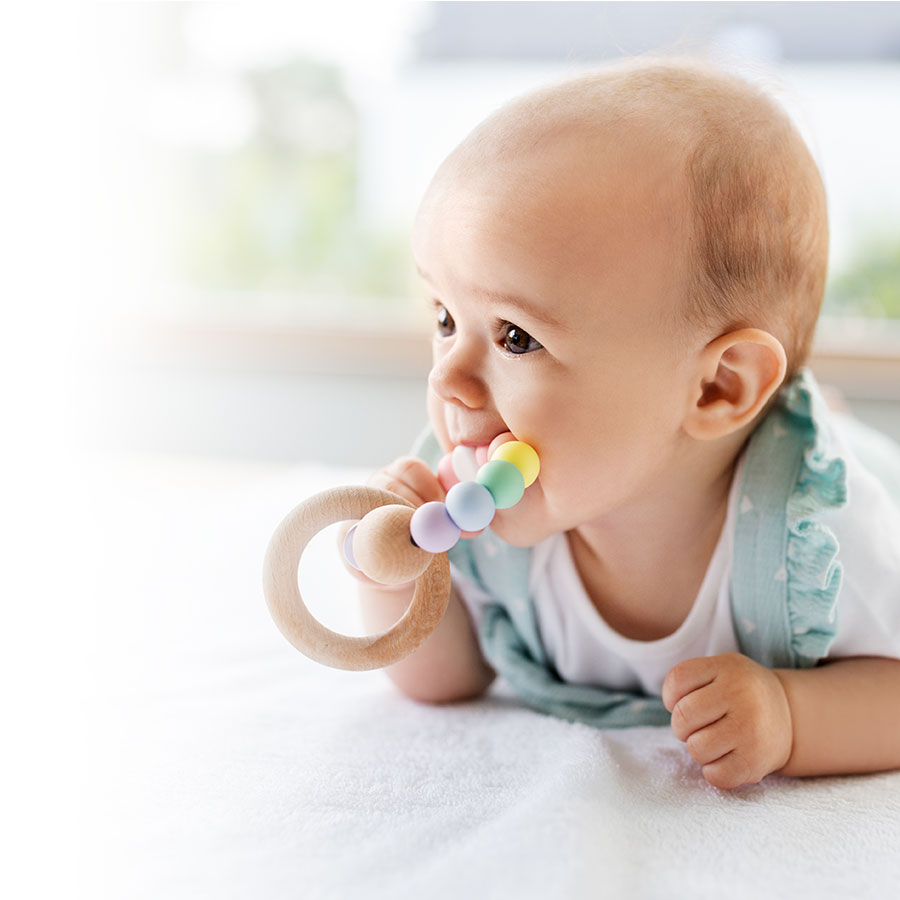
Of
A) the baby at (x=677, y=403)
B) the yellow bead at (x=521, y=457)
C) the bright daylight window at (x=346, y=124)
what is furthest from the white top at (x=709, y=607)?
the bright daylight window at (x=346, y=124)

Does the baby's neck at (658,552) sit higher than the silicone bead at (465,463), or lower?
lower

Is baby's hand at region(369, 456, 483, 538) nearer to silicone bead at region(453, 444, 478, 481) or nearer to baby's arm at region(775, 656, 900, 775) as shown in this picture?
silicone bead at region(453, 444, 478, 481)

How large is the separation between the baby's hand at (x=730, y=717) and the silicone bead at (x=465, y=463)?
0.20 m

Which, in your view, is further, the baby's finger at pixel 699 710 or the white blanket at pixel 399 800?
the baby's finger at pixel 699 710

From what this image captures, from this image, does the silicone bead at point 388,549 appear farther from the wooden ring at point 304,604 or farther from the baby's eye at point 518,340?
the baby's eye at point 518,340

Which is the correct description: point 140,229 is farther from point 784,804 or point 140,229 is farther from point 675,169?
point 784,804

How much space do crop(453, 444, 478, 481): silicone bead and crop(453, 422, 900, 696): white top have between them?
176 millimetres

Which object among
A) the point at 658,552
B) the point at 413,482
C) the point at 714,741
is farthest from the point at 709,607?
the point at 413,482

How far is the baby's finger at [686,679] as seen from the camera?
74 centimetres

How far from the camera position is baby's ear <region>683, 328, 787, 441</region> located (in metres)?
0.76

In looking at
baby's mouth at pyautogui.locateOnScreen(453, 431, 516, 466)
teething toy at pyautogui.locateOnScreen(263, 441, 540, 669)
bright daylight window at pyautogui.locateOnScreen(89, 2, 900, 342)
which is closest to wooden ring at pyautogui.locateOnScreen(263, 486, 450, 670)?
teething toy at pyautogui.locateOnScreen(263, 441, 540, 669)

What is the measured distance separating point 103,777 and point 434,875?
0.27 m

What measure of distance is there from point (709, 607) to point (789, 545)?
0.30 feet

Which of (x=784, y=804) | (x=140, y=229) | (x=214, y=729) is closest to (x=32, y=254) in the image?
(x=140, y=229)
